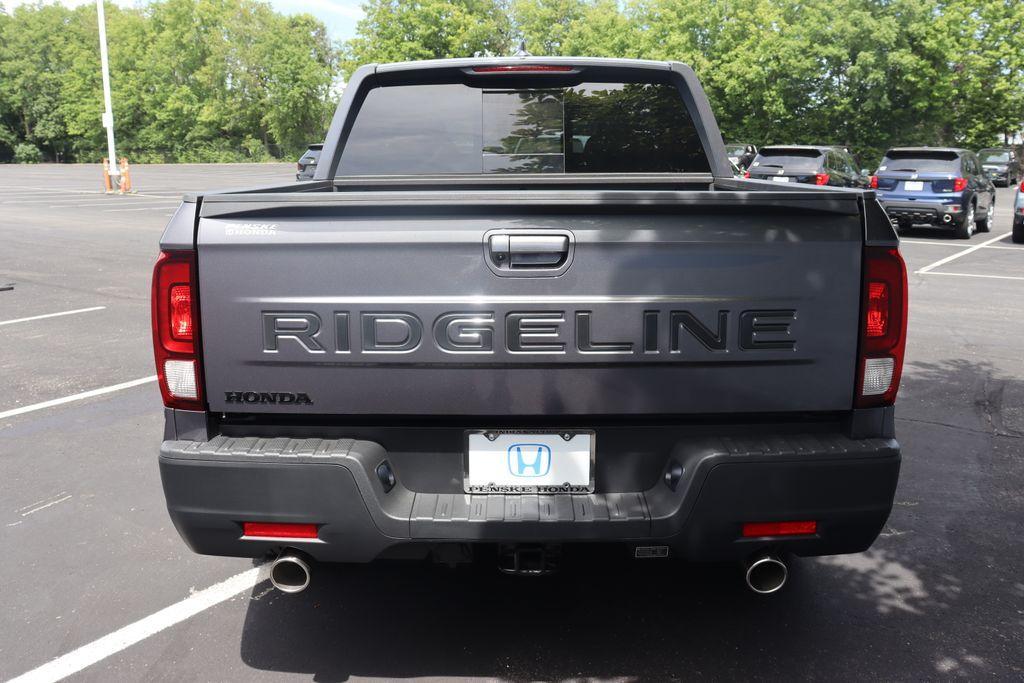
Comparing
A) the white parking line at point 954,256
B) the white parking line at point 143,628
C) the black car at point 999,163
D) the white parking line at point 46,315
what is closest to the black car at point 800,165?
the white parking line at point 954,256

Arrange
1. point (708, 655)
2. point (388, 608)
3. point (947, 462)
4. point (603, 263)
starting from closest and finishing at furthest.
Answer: point (603, 263) → point (708, 655) → point (388, 608) → point (947, 462)

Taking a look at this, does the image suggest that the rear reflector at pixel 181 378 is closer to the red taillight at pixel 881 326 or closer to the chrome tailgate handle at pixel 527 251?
the chrome tailgate handle at pixel 527 251

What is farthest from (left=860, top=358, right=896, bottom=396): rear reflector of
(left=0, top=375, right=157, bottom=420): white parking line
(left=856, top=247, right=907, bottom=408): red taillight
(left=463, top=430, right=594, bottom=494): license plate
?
(left=0, top=375, right=157, bottom=420): white parking line

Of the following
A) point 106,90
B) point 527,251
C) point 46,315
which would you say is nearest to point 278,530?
point 527,251

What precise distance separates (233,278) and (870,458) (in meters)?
2.00

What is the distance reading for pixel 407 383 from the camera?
107 inches

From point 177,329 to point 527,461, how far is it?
115 centimetres

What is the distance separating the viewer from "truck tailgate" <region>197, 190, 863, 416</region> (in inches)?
105

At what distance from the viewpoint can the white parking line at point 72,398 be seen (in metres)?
6.27

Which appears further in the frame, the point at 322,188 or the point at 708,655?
the point at 322,188

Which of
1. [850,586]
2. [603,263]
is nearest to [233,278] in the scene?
[603,263]

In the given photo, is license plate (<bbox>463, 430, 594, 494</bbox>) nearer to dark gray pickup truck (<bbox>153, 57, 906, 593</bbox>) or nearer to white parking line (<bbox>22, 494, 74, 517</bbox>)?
dark gray pickup truck (<bbox>153, 57, 906, 593</bbox>)

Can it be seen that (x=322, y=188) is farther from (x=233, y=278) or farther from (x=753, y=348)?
(x=753, y=348)

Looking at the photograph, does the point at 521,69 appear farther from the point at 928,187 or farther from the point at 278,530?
the point at 928,187
